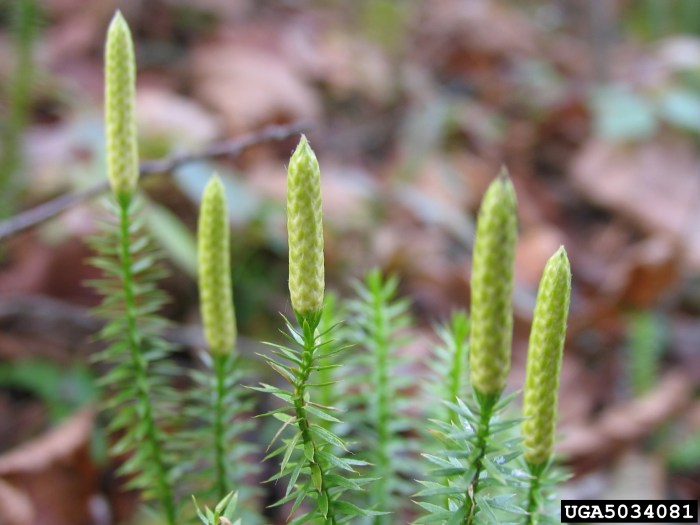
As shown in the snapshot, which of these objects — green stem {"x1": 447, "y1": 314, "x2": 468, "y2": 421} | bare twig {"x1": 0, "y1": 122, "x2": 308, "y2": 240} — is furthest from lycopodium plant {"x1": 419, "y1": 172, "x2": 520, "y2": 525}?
bare twig {"x1": 0, "y1": 122, "x2": 308, "y2": 240}

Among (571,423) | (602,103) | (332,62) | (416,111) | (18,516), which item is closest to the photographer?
(18,516)

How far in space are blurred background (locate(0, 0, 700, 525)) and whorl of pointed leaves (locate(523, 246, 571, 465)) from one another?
2.73ft

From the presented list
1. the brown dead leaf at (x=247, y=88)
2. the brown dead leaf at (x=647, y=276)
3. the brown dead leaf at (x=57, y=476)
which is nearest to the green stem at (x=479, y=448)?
the brown dead leaf at (x=57, y=476)

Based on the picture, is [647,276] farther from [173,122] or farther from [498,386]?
[498,386]

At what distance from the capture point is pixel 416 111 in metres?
3.68

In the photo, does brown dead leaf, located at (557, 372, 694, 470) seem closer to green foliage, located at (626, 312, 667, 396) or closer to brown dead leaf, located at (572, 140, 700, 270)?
green foliage, located at (626, 312, 667, 396)

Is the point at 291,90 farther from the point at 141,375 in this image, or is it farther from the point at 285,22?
the point at 141,375

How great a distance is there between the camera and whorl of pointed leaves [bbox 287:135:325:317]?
1.87 feet

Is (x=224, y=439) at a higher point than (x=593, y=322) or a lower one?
lower

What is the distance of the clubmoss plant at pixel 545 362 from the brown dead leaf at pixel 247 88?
2.37 m

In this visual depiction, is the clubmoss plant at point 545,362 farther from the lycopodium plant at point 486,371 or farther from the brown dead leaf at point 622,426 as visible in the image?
the brown dead leaf at point 622,426

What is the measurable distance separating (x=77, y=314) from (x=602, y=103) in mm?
2504

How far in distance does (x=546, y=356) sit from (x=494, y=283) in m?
0.15

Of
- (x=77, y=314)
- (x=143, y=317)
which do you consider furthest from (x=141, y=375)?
(x=77, y=314)
